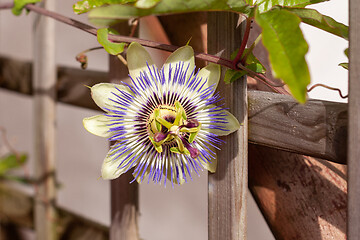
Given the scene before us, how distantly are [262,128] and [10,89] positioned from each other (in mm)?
1159

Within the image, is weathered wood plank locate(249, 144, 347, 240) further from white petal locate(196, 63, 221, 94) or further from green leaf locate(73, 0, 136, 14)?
green leaf locate(73, 0, 136, 14)

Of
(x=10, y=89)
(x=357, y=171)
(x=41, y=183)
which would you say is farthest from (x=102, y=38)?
(x=10, y=89)

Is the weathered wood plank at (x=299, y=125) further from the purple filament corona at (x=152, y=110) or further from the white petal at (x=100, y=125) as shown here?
the white petal at (x=100, y=125)

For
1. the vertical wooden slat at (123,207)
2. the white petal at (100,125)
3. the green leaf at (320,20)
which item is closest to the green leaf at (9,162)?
Answer: the vertical wooden slat at (123,207)

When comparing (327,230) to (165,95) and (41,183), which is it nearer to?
(165,95)

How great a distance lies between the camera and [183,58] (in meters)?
0.63

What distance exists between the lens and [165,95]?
634mm

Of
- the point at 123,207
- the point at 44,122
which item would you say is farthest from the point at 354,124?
the point at 44,122

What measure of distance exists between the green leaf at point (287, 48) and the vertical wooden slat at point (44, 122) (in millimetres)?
989

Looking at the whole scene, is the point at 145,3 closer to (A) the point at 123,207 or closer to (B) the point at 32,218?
(A) the point at 123,207

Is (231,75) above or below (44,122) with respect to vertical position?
above

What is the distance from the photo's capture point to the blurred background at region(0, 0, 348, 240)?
1.92m

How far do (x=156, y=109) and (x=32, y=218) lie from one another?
3.76 feet

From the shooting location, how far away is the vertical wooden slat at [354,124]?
0.53 m
